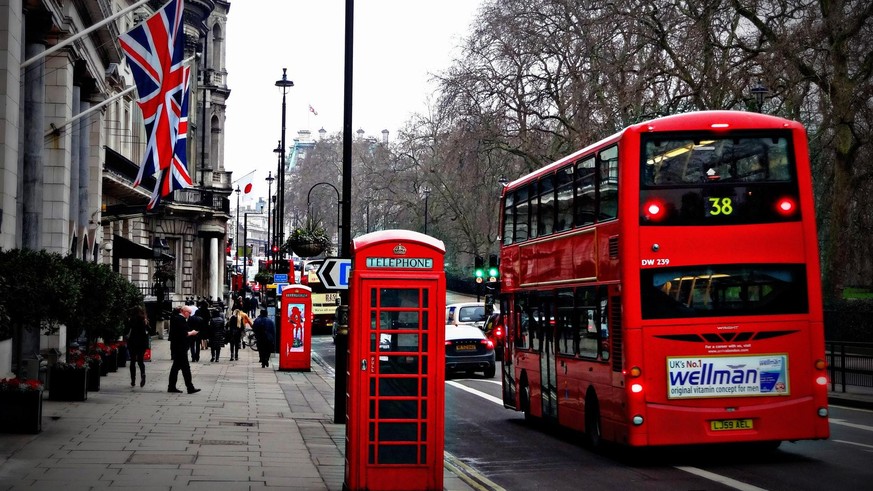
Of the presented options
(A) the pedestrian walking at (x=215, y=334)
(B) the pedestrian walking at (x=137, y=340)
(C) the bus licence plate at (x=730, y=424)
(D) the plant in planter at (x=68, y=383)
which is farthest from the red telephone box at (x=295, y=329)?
(C) the bus licence plate at (x=730, y=424)

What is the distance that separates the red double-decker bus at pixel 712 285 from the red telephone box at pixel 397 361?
3.53m

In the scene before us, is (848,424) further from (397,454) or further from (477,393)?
(397,454)

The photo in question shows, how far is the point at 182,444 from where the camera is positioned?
1508 centimetres

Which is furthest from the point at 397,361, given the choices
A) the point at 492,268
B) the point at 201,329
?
the point at 201,329

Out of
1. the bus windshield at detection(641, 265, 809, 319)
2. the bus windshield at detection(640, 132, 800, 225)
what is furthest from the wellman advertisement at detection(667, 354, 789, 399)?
the bus windshield at detection(640, 132, 800, 225)

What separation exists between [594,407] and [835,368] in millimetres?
11772

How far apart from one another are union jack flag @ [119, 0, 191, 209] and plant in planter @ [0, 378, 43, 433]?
8125 millimetres

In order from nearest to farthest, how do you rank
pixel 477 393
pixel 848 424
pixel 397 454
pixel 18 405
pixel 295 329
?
pixel 397 454 → pixel 18 405 → pixel 848 424 → pixel 477 393 → pixel 295 329

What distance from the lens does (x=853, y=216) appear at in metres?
37.7

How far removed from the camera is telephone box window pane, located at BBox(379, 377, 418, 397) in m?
11.3

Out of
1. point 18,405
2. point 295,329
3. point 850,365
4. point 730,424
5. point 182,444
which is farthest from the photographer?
point 295,329

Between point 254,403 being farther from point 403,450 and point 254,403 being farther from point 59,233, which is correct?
point 403,450

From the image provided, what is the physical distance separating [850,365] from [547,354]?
9838 millimetres

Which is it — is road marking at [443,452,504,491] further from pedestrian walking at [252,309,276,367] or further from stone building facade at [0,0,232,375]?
pedestrian walking at [252,309,276,367]
